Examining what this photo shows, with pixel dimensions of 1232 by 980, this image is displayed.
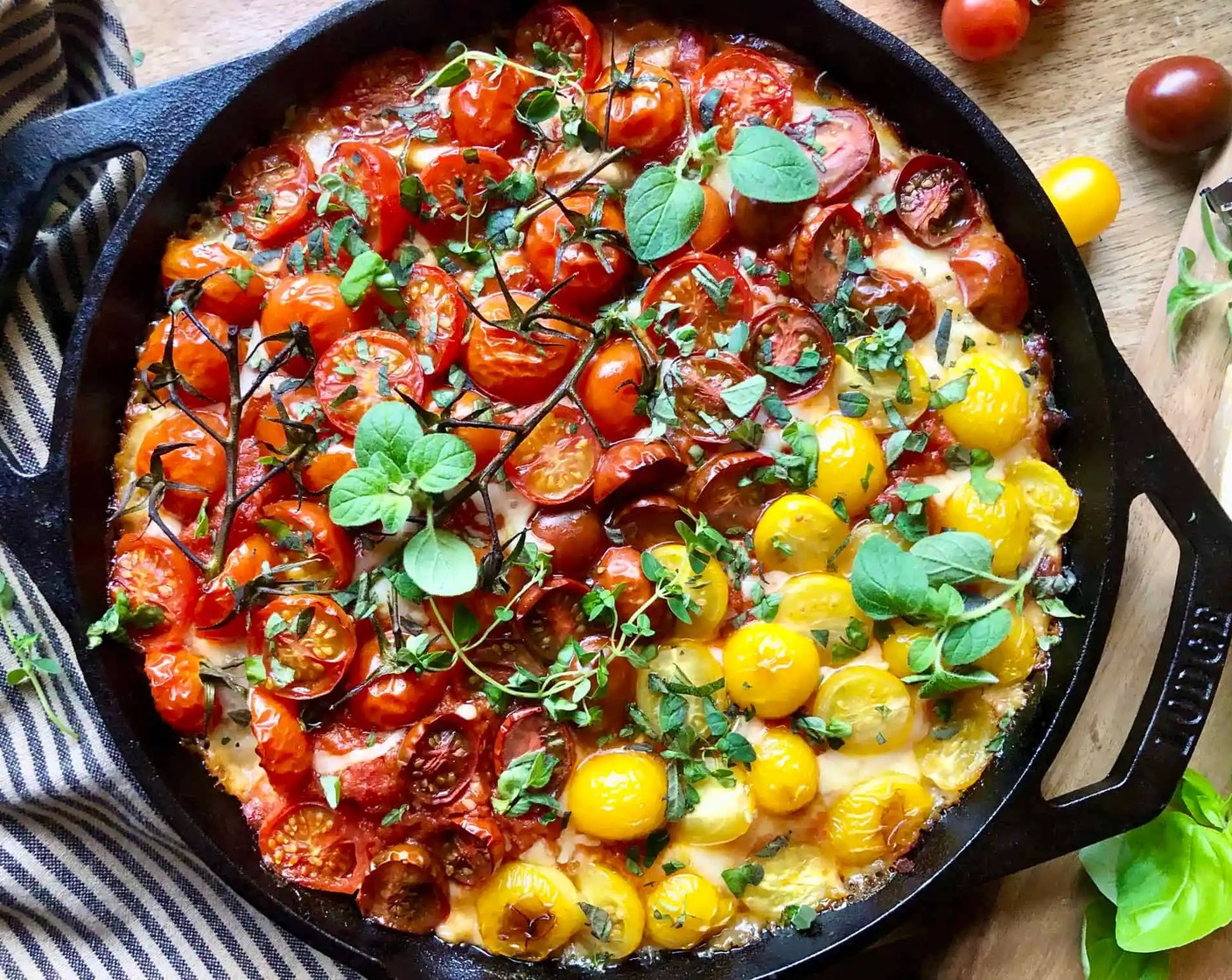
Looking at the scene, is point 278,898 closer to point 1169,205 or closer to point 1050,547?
point 1050,547

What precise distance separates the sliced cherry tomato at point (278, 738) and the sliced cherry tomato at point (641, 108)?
1205 mm

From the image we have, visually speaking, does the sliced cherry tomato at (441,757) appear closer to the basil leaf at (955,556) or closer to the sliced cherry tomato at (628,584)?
the sliced cherry tomato at (628,584)

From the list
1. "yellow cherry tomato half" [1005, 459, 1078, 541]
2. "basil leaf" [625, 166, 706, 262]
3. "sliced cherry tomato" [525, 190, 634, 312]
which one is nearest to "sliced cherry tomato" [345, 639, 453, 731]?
"sliced cherry tomato" [525, 190, 634, 312]

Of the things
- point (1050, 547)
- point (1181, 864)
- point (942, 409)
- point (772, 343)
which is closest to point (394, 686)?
point (772, 343)

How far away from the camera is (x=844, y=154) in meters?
2.08

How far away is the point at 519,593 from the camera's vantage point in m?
1.94

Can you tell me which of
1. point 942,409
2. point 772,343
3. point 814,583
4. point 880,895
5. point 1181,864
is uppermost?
point 772,343

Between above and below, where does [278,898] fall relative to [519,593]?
below

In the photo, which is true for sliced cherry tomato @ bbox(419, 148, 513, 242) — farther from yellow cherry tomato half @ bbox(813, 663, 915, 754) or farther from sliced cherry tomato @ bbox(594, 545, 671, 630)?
yellow cherry tomato half @ bbox(813, 663, 915, 754)

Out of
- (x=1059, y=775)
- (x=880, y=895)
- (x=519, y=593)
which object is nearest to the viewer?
(x=519, y=593)

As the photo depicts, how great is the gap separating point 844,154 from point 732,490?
26.6 inches

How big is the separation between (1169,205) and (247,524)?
2016 mm

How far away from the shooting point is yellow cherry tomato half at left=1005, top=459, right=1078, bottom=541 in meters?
2.11

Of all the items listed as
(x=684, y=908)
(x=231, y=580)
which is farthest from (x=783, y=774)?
(x=231, y=580)
